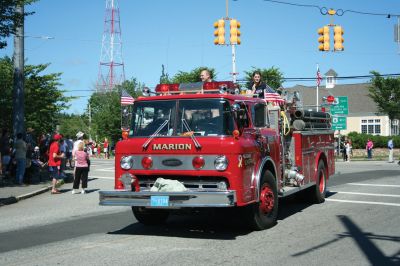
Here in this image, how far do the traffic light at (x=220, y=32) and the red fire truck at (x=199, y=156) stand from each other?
13.5 meters

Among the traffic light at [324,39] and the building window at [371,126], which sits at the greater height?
the traffic light at [324,39]

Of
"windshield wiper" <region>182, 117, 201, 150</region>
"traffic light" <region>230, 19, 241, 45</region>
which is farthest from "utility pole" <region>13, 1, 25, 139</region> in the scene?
"windshield wiper" <region>182, 117, 201, 150</region>

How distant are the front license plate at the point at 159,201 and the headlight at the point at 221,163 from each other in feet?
3.02

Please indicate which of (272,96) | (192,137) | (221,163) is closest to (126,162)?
(192,137)

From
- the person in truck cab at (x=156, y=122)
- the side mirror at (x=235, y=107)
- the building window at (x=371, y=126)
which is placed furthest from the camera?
the building window at (x=371, y=126)

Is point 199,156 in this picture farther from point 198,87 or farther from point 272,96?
point 272,96

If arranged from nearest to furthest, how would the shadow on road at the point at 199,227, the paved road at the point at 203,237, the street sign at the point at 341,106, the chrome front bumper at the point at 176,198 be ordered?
the paved road at the point at 203,237, the chrome front bumper at the point at 176,198, the shadow on road at the point at 199,227, the street sign at the point at 341,106

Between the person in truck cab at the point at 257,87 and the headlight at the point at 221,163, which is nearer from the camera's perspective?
the headlight at the point at 221,163

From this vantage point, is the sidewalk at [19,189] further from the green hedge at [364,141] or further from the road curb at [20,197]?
the green hedge at [364,141]

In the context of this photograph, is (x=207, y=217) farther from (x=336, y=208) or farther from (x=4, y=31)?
(x=4, y=31)

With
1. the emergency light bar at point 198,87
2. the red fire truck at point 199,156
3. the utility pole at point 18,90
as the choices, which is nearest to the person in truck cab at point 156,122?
the red fire truck at point 199,156

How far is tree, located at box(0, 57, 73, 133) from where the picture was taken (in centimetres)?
2569

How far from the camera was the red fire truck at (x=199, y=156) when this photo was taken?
8.32 meters

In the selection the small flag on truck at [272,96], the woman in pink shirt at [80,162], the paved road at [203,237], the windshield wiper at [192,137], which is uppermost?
the small flag on truck at [272,96]
